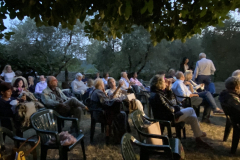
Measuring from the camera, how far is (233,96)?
10.7 ft

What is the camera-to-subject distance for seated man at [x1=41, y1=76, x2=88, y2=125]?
3.88 metres

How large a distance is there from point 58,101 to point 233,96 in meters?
3.38

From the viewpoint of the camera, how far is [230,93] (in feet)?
10.9

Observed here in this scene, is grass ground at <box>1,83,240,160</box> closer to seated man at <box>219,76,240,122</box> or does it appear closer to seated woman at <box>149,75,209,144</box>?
seated woman at <box>149,75,209,144</box>

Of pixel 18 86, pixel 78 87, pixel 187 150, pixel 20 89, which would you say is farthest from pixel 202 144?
pixel 78 87

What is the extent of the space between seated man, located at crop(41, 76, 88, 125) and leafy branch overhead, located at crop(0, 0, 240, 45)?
178 cm

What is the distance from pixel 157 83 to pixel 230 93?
1299mm

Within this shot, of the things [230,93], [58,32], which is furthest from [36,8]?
[58,32]

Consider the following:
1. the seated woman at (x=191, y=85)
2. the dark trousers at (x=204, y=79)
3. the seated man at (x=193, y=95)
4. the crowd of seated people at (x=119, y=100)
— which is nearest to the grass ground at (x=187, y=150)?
the crowd of seated people at (x=119, y=100)

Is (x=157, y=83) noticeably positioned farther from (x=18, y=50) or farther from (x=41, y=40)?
(x=18, y=50)

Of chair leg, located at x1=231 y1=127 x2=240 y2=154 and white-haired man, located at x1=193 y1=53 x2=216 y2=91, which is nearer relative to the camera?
chair leg, located at x1=231 y1=127 x2=240 y2=154

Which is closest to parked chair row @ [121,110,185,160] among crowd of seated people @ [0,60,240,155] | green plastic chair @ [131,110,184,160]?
green plastic chair @ [131,110,184,160]

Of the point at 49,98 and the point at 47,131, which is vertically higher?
the point at 49,98

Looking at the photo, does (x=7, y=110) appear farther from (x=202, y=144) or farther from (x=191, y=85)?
(x=191, y=85)
